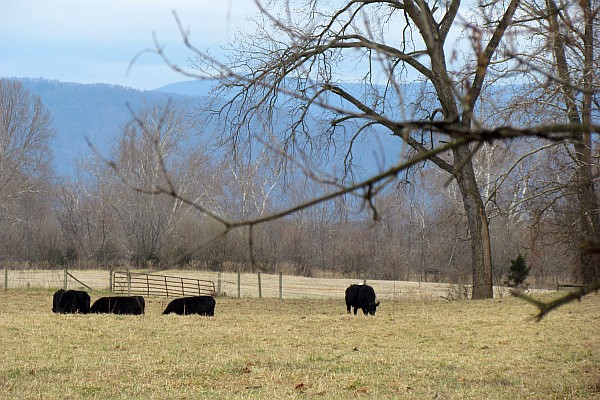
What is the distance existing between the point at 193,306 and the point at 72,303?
3406 mm

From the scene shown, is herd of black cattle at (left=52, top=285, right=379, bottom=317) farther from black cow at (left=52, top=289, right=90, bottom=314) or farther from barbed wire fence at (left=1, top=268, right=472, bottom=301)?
barbed wire fence at (left=1, top=268, right=472, bottom=301)

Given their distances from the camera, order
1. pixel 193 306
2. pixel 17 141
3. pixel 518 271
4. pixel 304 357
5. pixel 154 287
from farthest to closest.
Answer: pixel 17 141 → pixel 154 287 → pixel 518 271 → pixel 193 306 → pixel 304 357

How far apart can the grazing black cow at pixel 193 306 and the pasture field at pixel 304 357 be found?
1737mm

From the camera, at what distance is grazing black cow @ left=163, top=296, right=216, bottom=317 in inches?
820

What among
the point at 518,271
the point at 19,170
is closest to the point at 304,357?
the point at 518,271

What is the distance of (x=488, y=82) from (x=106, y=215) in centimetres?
5023

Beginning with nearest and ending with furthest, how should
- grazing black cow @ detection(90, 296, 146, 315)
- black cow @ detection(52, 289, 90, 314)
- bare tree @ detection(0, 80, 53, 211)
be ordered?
grazing black cow @ detection(90, 296, 146, 315) → black cow @ detection(52, 289, 90, 314) → bare tree @ detection(0, 80, 53, 211)

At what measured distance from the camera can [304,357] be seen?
11508 millimetres

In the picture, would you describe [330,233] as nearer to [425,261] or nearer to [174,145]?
[425,261]

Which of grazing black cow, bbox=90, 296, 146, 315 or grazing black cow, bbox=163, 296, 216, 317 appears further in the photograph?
grazing black cow, bbox=163, 296, 216, 317

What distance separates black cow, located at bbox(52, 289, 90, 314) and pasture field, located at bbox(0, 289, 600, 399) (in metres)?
2.96

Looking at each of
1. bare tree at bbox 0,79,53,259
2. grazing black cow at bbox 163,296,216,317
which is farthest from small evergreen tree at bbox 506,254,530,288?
bare tree at bbox 0,79,53,259

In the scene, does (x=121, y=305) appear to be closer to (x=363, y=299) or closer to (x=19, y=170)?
(x=363, y=299)

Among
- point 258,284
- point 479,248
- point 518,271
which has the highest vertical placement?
point 479,248
